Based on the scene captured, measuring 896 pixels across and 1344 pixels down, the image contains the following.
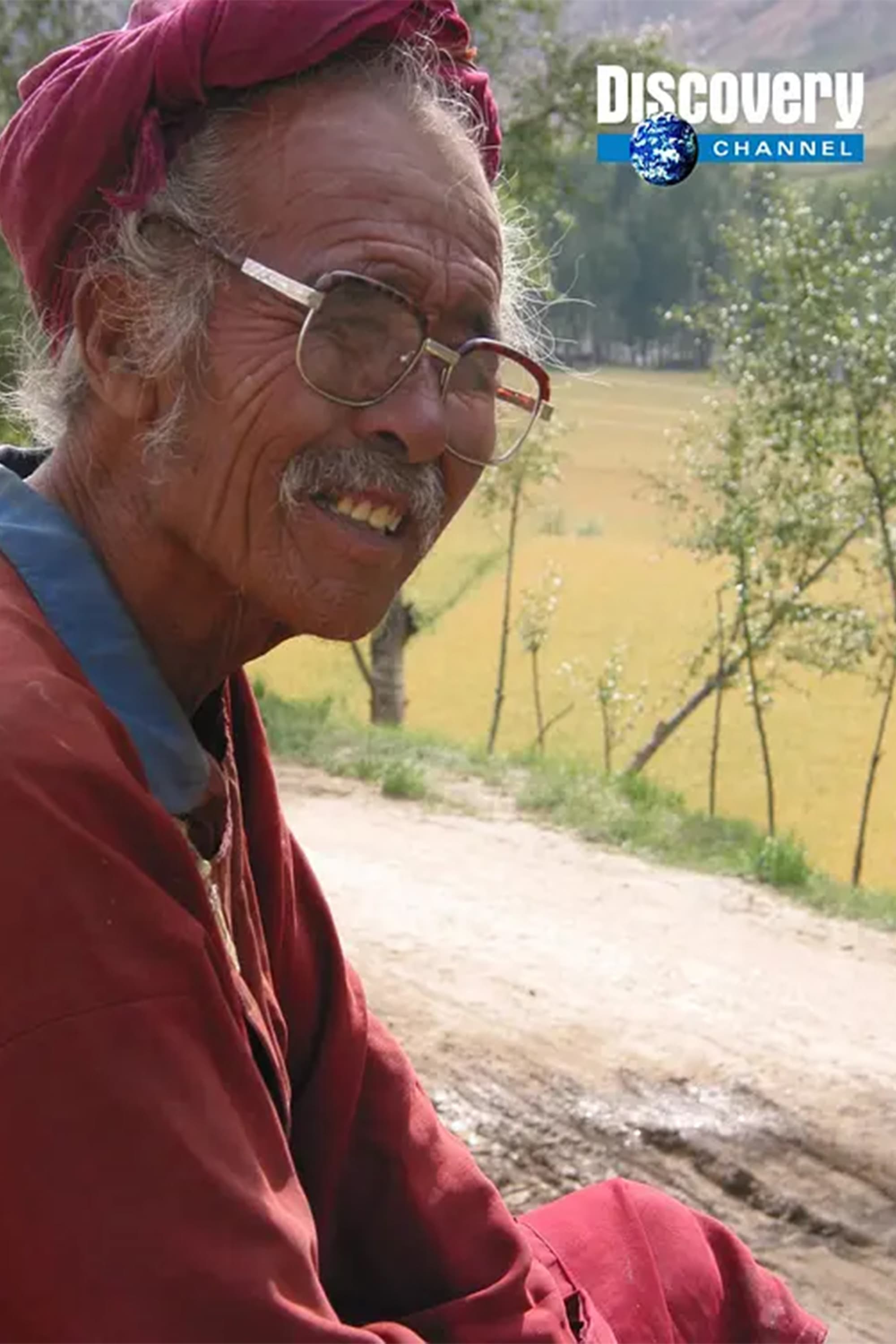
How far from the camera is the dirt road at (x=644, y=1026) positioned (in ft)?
11.1

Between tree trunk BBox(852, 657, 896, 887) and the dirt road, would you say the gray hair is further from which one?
tree trunk BBox(852, 657, 896, 887)

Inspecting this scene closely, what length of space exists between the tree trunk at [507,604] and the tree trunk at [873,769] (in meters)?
2.98

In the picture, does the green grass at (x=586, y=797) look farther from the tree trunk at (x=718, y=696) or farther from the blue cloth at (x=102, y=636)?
the blue cloth at (x=102, y=636)

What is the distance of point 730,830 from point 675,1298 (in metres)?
5.64

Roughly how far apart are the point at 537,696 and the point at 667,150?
6073 millimetres

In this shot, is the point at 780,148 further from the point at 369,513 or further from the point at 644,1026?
the point at 369,513

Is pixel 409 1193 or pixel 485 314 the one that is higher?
pixel 485 314

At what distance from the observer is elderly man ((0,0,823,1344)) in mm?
1086

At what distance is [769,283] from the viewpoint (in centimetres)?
1003

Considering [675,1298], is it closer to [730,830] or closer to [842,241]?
[730,830]

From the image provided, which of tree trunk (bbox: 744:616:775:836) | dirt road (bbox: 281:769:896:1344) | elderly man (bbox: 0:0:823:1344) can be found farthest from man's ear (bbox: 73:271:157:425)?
tree trunk (bbox: 744:616:775:836)

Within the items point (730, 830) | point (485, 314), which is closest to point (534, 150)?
point (730, 830)

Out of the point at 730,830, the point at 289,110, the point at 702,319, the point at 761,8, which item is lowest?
the point at 730,830

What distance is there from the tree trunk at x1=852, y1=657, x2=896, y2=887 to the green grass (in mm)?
1905
